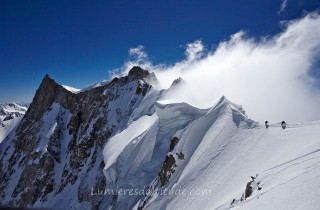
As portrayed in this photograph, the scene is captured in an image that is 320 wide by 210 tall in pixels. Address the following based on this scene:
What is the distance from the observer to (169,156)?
4281cm

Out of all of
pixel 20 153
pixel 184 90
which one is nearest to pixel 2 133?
pixel 20 153

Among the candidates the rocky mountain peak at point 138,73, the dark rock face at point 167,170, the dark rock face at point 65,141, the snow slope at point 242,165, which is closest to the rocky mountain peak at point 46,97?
the dark rock face at point 65,141

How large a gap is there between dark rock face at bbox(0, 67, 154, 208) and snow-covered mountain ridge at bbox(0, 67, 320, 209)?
0.32 meters

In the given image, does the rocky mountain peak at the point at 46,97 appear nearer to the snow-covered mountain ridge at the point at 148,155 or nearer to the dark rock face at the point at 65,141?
the dark rock face at the point at 65,141

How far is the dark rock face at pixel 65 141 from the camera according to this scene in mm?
81562

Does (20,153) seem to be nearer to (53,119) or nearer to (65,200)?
(53,119)

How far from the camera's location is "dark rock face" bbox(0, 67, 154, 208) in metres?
81.6

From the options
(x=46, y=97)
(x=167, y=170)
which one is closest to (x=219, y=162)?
(x=167, y=170)

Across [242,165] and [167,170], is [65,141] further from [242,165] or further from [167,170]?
[242,165]

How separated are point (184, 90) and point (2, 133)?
144 metres

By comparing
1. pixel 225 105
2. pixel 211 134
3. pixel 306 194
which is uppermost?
pixel 225 105

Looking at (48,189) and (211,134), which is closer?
(211,134)

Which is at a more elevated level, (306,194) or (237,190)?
(237,190)

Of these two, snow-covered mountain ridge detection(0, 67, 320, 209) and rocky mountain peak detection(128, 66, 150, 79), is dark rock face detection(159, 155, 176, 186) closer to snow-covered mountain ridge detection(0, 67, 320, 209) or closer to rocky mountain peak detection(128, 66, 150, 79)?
snow-covered mountain ridge detection(0, 67, 320, 209)
